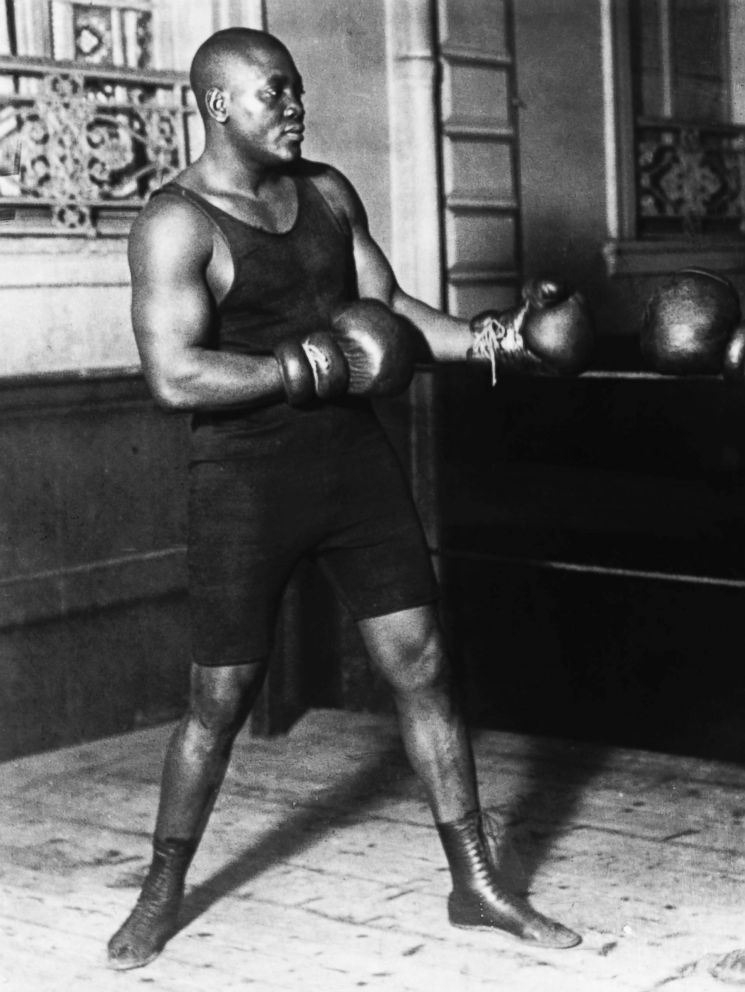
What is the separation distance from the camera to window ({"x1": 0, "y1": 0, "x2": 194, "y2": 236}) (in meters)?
4.68

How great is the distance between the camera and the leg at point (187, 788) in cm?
318

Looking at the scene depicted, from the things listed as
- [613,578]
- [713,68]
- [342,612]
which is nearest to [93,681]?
[342,612]

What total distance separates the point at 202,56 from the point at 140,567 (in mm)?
2189

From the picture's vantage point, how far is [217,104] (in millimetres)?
3105

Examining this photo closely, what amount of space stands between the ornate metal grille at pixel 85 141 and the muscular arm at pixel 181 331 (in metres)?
1.71

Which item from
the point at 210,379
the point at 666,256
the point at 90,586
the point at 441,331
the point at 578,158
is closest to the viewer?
the point at 210,379

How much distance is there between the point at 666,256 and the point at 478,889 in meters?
4.64

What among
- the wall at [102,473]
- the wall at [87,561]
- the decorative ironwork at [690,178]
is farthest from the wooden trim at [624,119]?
the wall at [87,561]

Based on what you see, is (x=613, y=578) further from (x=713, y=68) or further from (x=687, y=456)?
(x=713, y=68)

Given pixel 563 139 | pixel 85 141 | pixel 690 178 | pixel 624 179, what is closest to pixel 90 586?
pixel 85 141

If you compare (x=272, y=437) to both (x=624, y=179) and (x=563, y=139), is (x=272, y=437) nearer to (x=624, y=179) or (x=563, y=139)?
(x=563, y=139)

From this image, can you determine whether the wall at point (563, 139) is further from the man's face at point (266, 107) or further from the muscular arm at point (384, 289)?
the man's face at point (266, 107)

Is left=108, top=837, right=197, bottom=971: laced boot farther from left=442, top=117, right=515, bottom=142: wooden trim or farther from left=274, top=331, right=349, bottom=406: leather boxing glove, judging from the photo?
left=442, top=117, right=515, bottom=142: wooden trim

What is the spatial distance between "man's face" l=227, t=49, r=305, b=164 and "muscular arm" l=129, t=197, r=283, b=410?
0.64 feet
